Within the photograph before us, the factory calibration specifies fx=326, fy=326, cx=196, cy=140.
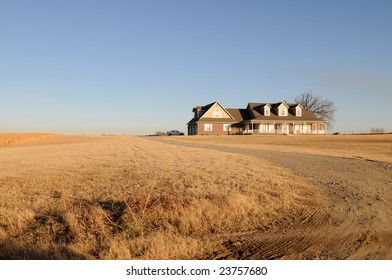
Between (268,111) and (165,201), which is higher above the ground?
(268,111)

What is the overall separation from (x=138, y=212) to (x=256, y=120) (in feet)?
204

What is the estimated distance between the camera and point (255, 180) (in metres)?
11.2

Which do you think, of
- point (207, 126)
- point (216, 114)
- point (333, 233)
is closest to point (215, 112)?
point (216, 114)

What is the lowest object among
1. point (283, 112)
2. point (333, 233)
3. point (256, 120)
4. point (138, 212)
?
point (333, 233)

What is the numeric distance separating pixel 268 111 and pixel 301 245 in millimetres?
65788

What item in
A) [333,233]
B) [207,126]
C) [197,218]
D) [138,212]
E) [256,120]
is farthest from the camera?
Result: [256,120]

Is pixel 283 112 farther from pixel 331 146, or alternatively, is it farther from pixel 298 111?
pixel 331 146

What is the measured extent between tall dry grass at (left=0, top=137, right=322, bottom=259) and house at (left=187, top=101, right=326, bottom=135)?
55.7 m

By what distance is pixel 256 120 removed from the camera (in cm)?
6744

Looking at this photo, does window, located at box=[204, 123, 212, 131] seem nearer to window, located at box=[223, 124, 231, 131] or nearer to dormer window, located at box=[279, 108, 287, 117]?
window, located at box=[223, 124, 231, 131]

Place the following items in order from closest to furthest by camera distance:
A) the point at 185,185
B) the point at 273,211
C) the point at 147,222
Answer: the point at 147,222
the point at 273,211
the point at 185,185

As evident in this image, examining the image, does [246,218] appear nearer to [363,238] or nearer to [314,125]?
[363,238]
